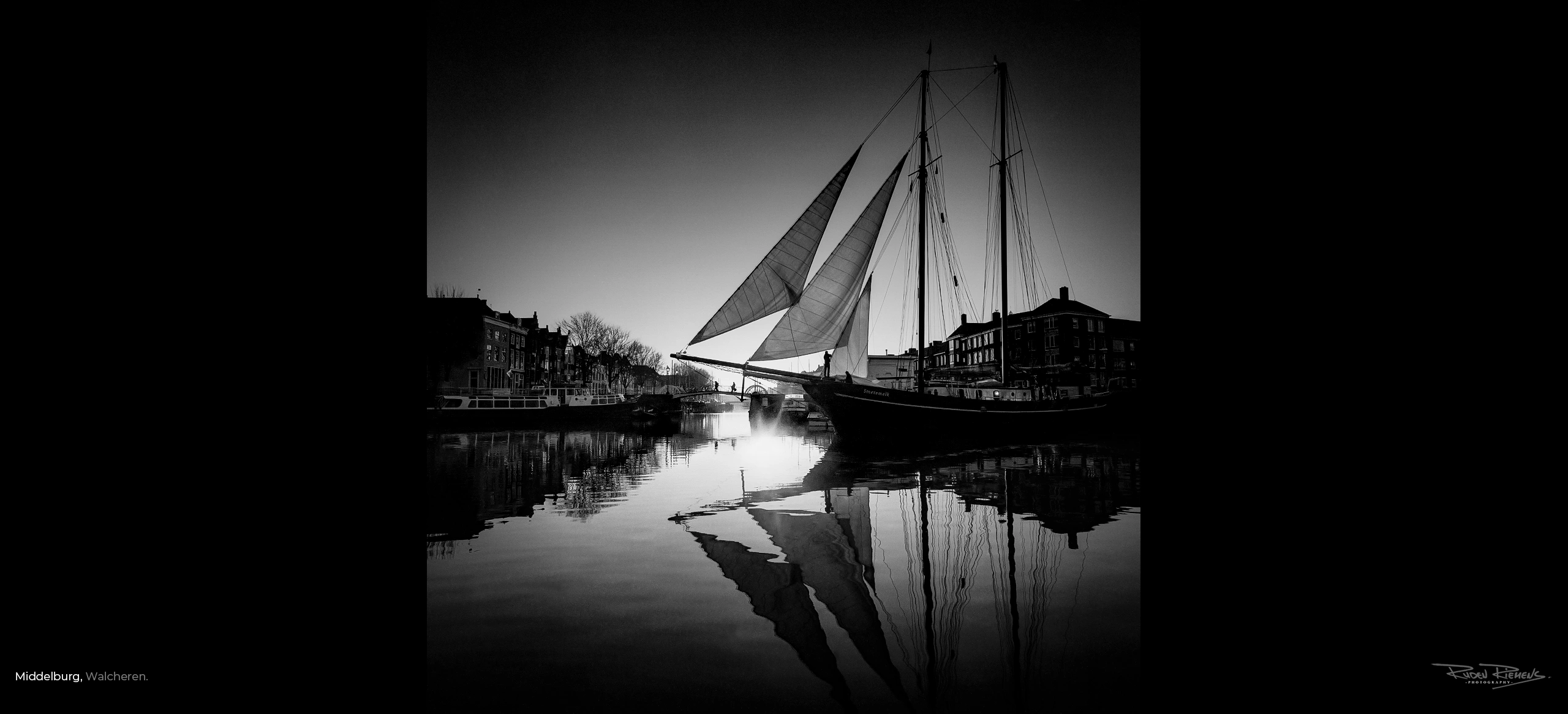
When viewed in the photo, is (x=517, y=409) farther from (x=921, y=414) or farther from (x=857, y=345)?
(x=921, y=414)

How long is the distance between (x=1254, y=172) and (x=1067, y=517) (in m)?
3.76

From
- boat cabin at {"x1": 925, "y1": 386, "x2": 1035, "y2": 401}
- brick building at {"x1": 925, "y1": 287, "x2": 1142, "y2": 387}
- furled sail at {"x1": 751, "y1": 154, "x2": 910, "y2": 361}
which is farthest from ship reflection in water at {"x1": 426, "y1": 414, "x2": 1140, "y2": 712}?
brick building at {"x1": 925, "y1": 287, "x2": 1142, "y2": 387}

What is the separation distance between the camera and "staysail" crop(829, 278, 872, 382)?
24.7 m

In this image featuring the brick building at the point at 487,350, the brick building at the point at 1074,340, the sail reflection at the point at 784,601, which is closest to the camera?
the sail reflection at the point at 784,601

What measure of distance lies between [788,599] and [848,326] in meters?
19.7


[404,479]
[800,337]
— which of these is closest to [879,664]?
[404,479]

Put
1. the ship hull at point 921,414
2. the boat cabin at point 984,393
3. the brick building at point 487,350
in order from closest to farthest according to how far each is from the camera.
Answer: the ship hull at point 921,414
the boat cabin at point 984,393
the brick building at point 487,350

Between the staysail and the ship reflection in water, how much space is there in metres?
15.5

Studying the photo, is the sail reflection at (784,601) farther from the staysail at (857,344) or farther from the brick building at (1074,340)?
the brick building at (1074,340)

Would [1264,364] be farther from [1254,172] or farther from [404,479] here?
[404,479]

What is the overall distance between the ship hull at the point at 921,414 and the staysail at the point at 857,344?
3231 millimetres

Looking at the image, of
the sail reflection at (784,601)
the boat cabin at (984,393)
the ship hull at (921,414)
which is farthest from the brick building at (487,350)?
the sail reflection at (784,601)

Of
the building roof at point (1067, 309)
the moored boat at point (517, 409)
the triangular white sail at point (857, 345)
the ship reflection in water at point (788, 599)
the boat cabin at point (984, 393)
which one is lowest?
the moored boat at point (517, 409)

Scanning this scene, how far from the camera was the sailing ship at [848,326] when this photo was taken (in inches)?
761
